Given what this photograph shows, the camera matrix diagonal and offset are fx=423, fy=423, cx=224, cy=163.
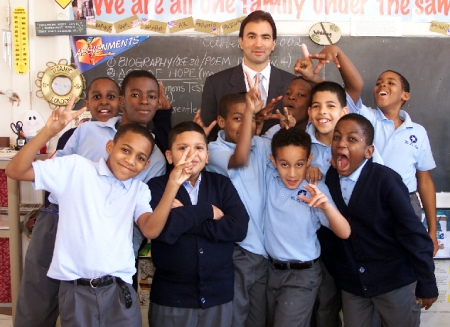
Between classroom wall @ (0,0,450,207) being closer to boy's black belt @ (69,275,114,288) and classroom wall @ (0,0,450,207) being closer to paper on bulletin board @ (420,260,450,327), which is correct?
paper on bulletin board @ (420,260,450,327)

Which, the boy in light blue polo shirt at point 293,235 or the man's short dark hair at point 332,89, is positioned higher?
the man's short dark hair at point 332,89

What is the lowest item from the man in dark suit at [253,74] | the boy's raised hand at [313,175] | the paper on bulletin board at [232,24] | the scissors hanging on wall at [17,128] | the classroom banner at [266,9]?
the boy's raised hand at [313,175]

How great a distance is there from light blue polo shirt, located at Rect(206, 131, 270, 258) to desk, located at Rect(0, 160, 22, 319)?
131cm

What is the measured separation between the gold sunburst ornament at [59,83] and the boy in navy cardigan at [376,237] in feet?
6.41

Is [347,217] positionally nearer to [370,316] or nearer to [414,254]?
[414,254]

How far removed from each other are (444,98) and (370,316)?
1749 mm

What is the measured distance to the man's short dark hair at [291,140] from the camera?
1916 millimetres

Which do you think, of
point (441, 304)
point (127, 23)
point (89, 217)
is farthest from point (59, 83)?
point (441, 304)

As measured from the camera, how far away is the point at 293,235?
1898mm

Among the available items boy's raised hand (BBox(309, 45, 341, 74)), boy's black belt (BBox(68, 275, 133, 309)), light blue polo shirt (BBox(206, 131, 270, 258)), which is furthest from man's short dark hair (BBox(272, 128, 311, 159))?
boy's black belt (BBox(68, 275, 133, 309))

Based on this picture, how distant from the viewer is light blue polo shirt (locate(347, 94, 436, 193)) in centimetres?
231

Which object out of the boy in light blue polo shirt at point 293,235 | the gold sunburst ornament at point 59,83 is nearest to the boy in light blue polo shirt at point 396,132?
the boy in light blue polo shirt at point 293,235

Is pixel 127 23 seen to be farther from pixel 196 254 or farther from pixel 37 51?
pixel 196 254

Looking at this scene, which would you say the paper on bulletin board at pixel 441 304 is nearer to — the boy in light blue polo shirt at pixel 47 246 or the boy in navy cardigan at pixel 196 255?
the boy in navy cardigan at pixel 196 255
